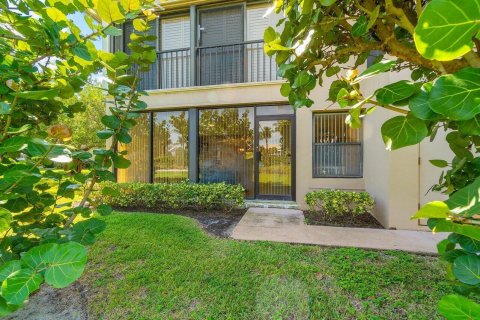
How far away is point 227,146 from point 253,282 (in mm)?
4885

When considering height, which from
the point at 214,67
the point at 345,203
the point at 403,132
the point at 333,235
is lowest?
the point at 333,235

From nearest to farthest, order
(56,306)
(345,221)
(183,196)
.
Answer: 1. (56,306)
2. (345,221)
3. (183,196)

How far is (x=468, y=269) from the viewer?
26.2 inches

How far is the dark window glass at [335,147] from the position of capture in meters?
6.35

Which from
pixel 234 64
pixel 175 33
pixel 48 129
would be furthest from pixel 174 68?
pixel 48 129

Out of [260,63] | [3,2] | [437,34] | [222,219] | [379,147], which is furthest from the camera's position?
[260,63]

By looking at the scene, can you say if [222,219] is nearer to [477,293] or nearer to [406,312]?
[406,312]

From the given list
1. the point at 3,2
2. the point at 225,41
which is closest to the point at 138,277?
the point at 3,2

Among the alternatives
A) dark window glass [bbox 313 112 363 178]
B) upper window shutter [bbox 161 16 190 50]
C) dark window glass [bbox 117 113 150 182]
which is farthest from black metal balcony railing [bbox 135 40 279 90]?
dark window glass [bbox 313 112 363 178]

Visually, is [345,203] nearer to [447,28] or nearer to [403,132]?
[403,132]

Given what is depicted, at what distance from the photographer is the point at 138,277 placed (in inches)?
→ 117

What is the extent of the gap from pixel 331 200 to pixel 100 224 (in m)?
5.07

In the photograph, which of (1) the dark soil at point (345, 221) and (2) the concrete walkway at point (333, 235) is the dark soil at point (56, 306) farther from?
(1) the dark soil at point (345, 221)

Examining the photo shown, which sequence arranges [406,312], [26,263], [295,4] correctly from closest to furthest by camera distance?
[26,263] → [295,4] → [406,312]
